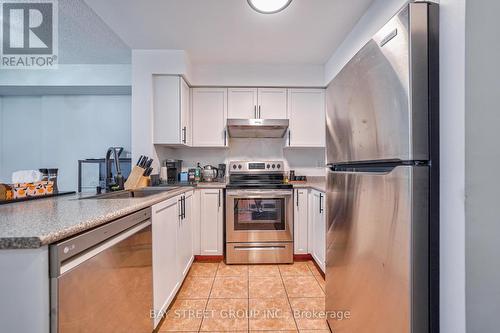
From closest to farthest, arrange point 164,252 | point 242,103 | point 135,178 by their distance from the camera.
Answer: point 164,252, point 135,178, point 242,103

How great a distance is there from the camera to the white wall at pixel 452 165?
0.78 meters

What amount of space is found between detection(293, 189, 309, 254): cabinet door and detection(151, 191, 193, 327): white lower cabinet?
1246 millimetres

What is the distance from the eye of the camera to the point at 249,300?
1.86 meters

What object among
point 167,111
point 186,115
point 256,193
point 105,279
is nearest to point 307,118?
point 256,193

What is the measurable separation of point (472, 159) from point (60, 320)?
1469 millimetres

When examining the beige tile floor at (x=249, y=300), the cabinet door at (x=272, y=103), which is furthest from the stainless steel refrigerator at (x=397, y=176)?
the cabinet door at (x=272, y=103)

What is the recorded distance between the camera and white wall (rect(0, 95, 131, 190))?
3525mm

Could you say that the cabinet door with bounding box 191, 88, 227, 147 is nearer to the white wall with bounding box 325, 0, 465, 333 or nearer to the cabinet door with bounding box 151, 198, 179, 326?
the cabinet door with bounding box 151, 198, 179, 326

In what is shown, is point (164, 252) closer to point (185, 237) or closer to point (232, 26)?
point (185, 237)

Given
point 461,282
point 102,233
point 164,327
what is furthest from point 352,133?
point 164,327

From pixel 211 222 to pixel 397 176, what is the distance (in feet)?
6.87

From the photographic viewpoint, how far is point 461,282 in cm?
77

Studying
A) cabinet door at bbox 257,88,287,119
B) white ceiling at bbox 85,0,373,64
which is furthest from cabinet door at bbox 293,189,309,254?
white ceiling at bbox 85,0,373,64

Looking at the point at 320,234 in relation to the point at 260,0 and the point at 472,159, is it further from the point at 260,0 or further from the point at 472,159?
the point at 260,0
